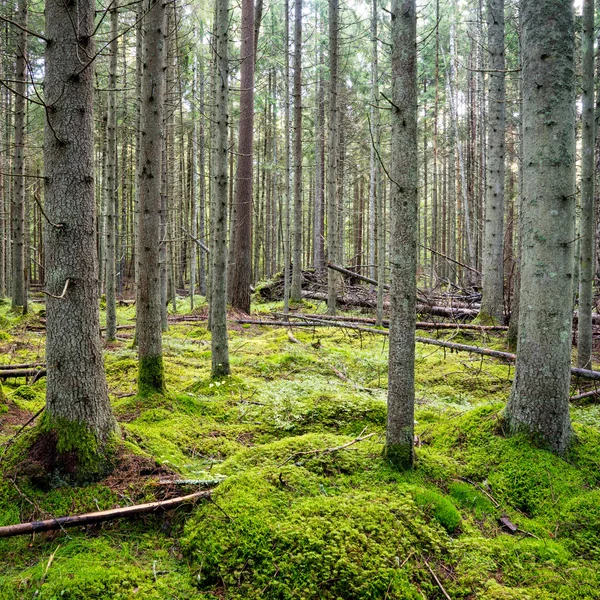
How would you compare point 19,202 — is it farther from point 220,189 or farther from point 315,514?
point 315,514

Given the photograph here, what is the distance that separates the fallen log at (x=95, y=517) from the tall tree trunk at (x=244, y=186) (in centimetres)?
935

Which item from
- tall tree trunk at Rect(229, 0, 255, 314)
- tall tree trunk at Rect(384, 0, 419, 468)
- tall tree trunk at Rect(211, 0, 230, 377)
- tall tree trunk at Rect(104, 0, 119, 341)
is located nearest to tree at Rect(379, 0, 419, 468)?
A: tall tree trunk at Rect(384, 0, 419, 468)

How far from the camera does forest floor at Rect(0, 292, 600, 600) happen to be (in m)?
2.32

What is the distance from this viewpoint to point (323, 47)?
2031cm

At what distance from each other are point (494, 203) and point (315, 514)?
8652mm

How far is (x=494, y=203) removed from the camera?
9.42 meters

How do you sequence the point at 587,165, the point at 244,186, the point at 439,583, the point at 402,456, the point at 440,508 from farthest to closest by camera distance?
the point at 244,186, the point at 587,165, the point at 402,456, the point at 440,508, the point at 439,583

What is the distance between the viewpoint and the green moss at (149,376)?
4715mm

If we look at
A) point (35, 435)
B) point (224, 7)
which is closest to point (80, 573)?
point (35, 435)

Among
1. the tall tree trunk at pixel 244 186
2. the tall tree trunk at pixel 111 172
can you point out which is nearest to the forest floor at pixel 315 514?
the tall tree trunk at pixel 111 172

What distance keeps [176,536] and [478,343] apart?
6.82 m

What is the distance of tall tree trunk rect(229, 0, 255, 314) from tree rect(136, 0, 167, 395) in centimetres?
688

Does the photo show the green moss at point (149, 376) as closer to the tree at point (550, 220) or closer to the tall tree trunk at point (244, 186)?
the tree at point (550, 220)

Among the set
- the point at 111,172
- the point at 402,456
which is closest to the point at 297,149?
the point at 111,172
